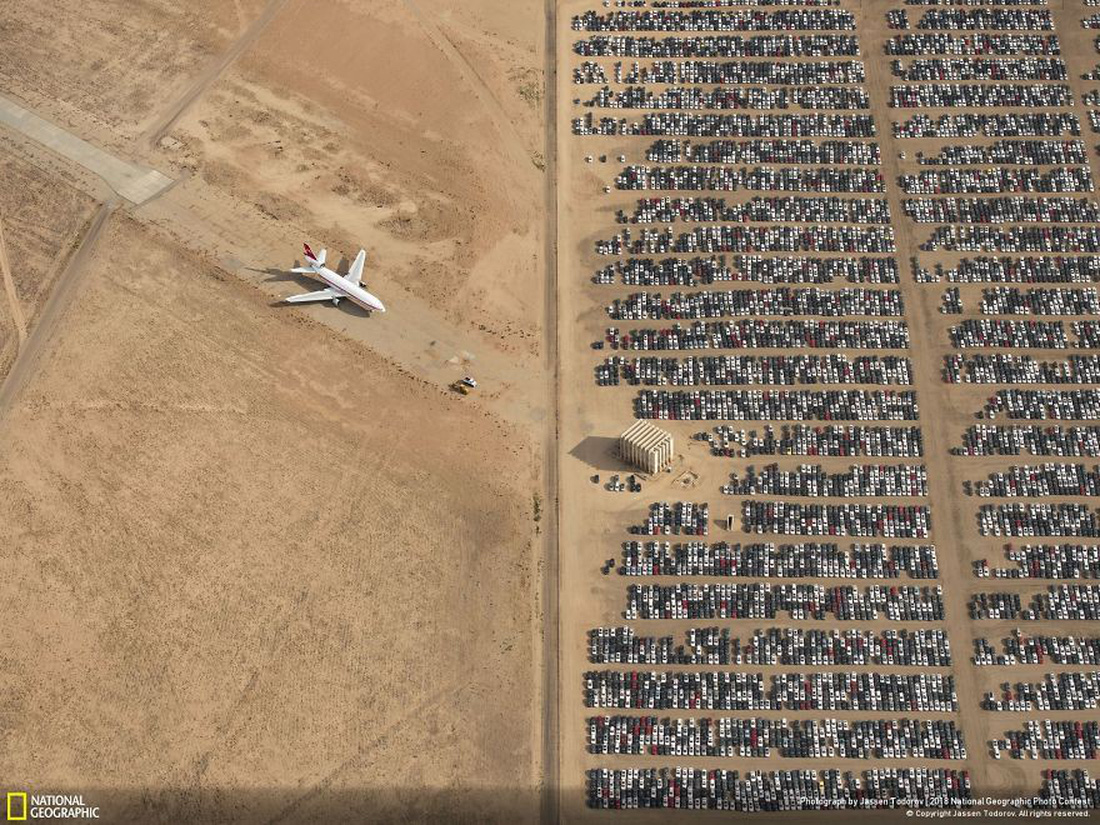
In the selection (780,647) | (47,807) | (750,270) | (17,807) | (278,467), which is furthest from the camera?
(750,270)

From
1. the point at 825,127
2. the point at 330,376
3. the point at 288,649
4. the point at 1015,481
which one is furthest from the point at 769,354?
the point at 288,649

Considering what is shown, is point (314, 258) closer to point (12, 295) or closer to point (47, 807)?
point (12, 295)

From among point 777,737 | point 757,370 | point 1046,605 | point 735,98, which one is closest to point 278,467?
point 757,370

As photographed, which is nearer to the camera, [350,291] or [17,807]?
[17,807]

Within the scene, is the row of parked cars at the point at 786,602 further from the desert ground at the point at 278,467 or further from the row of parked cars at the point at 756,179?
the row of parked cars at the point at 756,179

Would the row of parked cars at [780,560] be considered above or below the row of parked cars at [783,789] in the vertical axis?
above

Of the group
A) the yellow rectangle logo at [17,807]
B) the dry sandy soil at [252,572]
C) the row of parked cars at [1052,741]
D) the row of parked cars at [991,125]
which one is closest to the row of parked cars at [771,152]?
the row of parked cars at [991,125]

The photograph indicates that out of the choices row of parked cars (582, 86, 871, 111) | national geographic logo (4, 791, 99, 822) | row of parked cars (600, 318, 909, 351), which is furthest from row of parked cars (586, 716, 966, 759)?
row of parked cars (582, 86, 871, 111)
